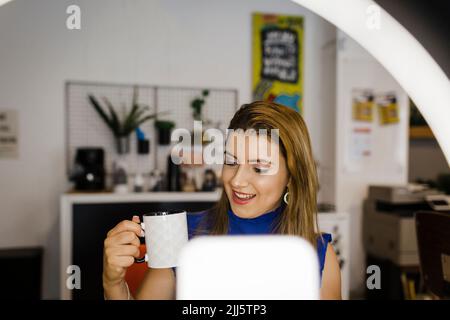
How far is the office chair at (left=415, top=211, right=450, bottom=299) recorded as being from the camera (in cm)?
138

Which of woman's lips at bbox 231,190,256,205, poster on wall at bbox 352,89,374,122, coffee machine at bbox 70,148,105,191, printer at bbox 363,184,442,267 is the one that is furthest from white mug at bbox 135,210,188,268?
poster on wall at bbox 352,89,374,122

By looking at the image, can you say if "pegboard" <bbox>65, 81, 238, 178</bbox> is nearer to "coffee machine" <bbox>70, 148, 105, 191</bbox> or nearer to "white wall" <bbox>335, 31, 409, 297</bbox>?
"coffee machine" <bbox>70, 148, 105, 191</bbox>

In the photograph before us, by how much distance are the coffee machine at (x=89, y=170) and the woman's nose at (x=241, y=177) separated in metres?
2.04

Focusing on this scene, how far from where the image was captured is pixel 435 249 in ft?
4.83

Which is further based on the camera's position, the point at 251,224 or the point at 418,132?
the point at 418,132

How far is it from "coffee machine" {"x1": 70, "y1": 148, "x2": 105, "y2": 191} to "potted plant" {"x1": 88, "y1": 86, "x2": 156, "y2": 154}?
158 millimetres

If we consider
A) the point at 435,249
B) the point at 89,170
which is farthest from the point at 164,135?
the point at 435,249

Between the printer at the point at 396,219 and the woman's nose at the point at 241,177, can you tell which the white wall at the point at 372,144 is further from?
the woman's nose at the point at 241,177

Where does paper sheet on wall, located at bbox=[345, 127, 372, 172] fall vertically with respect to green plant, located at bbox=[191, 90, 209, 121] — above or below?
below

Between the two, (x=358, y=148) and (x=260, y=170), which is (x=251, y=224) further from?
(x=358, y=148)

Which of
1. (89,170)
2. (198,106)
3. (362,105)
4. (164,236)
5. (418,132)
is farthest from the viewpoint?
(418,132)

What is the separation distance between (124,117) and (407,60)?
7.91 feet
